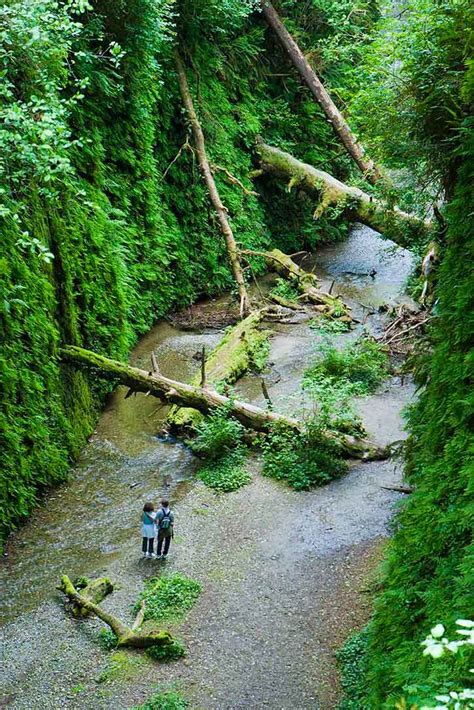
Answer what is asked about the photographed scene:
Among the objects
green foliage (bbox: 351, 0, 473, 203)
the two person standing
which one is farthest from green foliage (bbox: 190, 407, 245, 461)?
green foliage (bbox: 351, 0, 473, 203)

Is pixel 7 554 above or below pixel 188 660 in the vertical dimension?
above

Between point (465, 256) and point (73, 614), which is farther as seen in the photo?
point (73, 614)

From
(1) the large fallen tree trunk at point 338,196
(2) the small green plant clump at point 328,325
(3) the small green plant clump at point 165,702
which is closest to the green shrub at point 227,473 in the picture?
(3) the small green plant clump at point 165,702

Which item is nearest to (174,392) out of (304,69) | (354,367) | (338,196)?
(354,367)

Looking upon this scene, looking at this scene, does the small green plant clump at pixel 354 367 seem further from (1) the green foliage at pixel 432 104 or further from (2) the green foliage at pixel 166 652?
(2) the green foliage at pixel 166 652

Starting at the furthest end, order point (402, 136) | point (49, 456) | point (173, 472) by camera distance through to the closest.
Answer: point (173, 472) → point (49, 456) → point (402, 136)

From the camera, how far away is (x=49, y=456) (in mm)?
9391

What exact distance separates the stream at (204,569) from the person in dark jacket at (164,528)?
0.17 meters

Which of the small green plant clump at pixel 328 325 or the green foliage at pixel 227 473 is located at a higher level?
the small green plant clump at pixel 328 325

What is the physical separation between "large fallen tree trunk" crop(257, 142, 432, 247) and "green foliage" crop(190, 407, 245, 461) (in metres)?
5.86

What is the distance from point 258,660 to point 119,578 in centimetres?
217

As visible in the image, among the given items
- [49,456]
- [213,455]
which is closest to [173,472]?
[213,455]

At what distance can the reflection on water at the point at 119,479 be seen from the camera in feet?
25.8

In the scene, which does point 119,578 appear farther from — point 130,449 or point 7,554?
point 130,449
